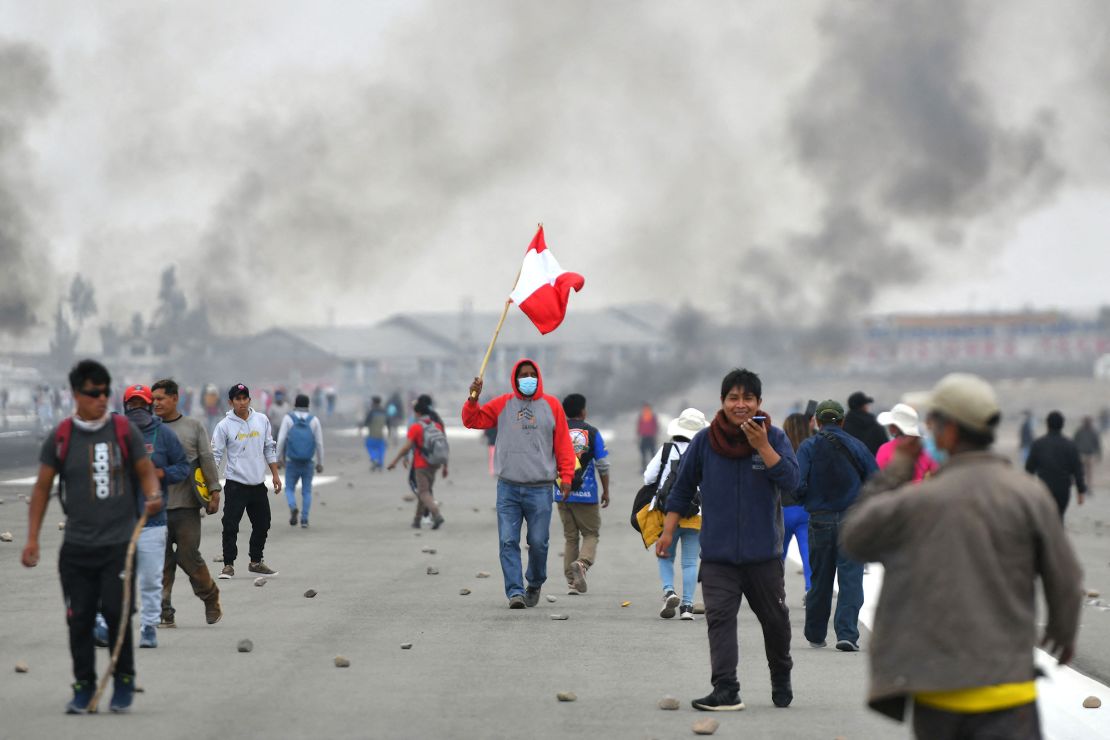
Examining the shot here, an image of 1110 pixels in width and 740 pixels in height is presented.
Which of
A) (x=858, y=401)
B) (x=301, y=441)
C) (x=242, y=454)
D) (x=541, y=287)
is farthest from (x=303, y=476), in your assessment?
(x=858, y=401)

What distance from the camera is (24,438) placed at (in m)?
46.4

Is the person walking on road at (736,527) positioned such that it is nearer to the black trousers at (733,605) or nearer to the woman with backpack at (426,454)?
the black trousers at (733,605)

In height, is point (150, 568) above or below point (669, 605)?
above

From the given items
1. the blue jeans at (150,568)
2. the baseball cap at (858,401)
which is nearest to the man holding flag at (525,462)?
the baseball cap at (858,401)

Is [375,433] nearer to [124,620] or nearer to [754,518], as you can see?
[754,518]

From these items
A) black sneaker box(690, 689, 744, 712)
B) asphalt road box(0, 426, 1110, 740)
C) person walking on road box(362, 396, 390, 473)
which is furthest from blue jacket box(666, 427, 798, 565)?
person walking on road box(362, 396, 390, 473)

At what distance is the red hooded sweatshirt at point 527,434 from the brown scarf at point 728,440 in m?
4.23

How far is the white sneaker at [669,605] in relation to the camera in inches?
462

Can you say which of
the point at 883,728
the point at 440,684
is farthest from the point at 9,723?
the point at 883,728

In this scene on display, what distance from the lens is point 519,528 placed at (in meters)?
12.3

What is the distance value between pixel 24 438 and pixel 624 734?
137 ft

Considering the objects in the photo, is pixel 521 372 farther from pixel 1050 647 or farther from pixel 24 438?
pixel 24 438

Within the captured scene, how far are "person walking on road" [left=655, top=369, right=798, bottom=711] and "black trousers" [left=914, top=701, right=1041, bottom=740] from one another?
302 centimetres

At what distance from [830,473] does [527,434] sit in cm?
260
